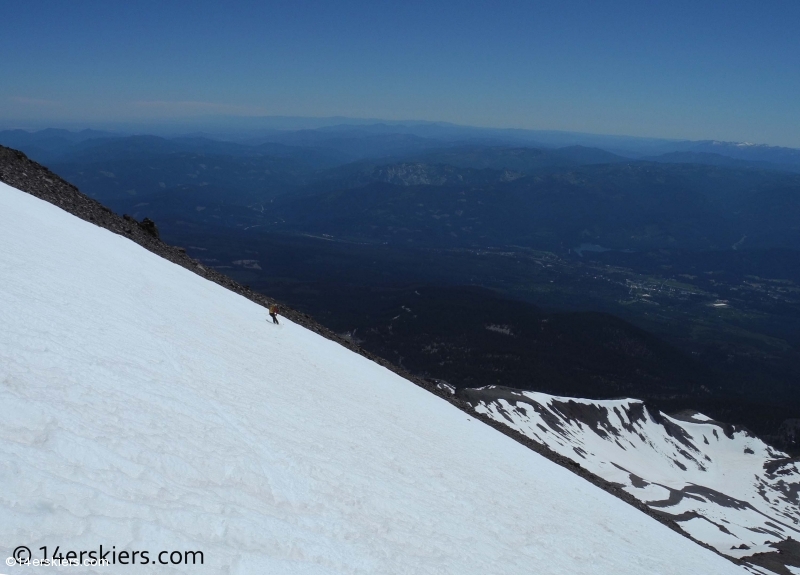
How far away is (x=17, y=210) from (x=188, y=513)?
19.6 metres

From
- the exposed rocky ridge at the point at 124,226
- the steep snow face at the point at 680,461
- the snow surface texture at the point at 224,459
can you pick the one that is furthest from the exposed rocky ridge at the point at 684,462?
the snow surface texture at the point at 224,459

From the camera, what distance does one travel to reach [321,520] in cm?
812

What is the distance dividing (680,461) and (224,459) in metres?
109

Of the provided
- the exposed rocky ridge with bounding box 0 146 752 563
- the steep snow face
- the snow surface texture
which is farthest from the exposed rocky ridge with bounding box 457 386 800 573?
the snow surface texture

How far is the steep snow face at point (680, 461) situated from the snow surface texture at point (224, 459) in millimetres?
41000

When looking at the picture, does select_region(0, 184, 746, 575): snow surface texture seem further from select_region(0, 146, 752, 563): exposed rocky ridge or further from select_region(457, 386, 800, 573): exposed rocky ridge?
select_region(457, 386, 800, 573): exposed rocky ridge

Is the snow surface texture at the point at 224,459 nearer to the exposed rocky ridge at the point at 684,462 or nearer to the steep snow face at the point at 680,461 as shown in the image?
the exposed rocky ridge at the point at 684,462

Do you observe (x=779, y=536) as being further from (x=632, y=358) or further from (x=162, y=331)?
(x=632, y=358)

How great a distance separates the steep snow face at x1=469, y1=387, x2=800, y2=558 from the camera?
196ft

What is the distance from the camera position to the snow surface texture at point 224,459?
5832mm

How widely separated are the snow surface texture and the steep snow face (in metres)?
41.0

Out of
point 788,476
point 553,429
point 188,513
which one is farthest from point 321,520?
point 788,476

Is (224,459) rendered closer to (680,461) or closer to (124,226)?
(124,226)

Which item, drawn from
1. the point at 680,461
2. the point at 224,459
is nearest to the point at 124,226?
the point at 224,459
